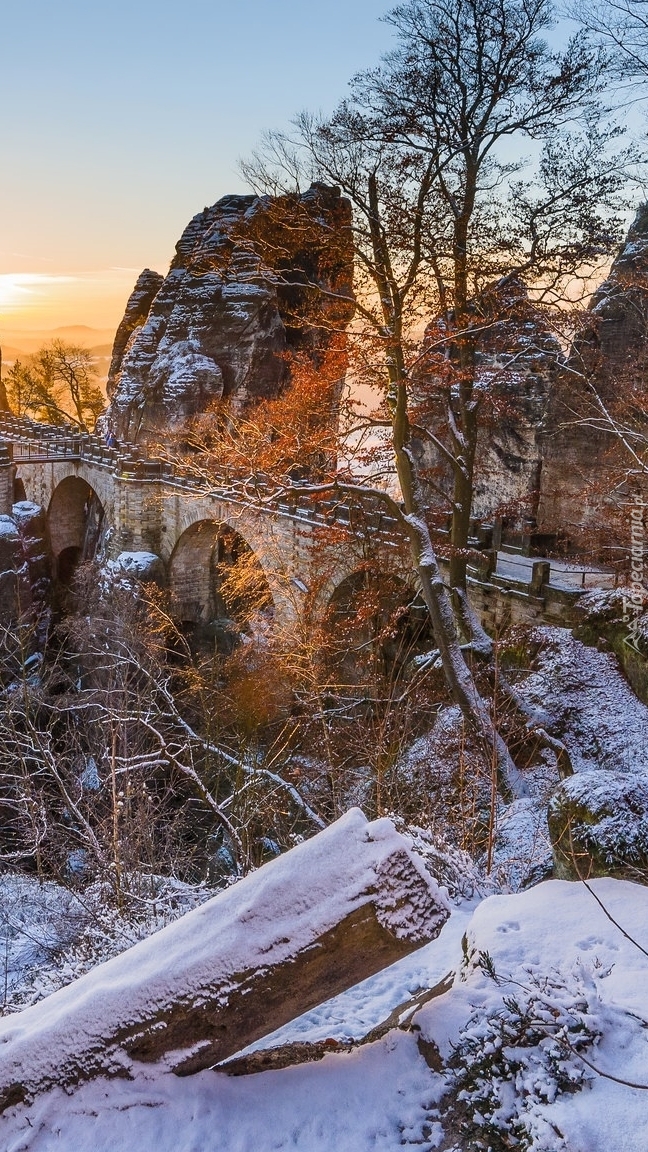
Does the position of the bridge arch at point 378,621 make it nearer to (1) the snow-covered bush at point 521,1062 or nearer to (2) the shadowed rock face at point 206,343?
(1) the snow-covered bush at point 521,1062

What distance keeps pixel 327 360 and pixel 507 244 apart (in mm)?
2815

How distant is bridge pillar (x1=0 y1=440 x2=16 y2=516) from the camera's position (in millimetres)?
29250

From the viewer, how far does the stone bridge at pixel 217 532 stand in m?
12.7

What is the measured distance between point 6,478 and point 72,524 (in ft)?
17.4

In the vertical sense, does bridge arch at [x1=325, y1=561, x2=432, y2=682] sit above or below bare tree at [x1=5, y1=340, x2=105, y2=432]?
below

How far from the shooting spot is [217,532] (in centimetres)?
2467

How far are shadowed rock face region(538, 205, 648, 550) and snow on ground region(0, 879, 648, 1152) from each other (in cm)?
1168

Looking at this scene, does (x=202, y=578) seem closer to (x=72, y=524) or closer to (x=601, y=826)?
(x=72, y=524)

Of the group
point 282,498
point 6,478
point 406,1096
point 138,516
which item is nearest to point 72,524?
point 6,478


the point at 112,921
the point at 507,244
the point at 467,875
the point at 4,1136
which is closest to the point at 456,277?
the point at 507,244

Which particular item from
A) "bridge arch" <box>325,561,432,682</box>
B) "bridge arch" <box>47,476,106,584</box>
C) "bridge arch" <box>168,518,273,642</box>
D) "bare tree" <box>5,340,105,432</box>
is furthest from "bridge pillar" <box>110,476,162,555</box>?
"bare tree" <box>5,340,105,432</box>

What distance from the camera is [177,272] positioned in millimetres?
32344

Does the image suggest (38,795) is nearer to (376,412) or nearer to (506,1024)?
(376,412)

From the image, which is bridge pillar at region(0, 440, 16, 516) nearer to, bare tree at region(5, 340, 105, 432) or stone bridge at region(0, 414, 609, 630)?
stone bridge at region(0, 414, 609, 630)
